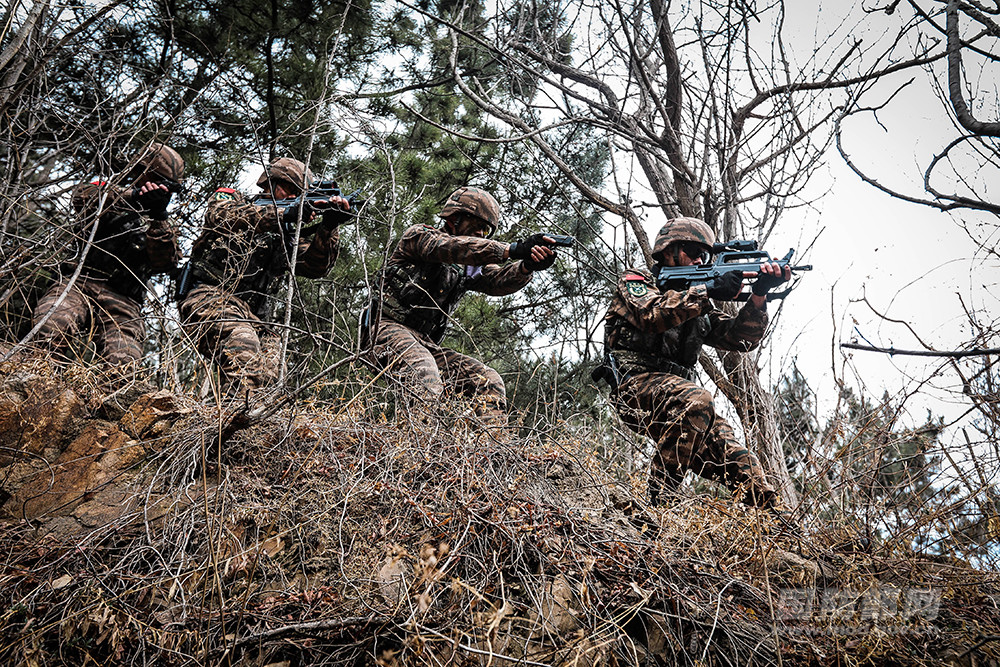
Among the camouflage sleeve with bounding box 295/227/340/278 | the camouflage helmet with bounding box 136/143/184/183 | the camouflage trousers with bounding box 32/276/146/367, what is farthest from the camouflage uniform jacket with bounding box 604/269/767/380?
the camouflage helmet with bounding box 136/143/184/183

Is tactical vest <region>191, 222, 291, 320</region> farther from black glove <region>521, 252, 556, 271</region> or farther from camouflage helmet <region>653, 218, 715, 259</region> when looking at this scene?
camouflage helmet <region>653, 218, 715, 259</region>

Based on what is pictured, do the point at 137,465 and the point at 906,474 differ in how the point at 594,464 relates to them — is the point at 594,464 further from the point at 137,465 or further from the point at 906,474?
the point at 137,465

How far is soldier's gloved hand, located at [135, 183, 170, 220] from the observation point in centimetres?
507

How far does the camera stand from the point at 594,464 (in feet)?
13.9

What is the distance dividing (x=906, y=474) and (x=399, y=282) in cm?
347

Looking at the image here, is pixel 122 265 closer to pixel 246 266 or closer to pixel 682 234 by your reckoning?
pixel 246 266

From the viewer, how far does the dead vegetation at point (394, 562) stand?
2.90m

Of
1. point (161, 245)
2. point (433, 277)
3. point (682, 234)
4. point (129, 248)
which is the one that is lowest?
point (129, 248)

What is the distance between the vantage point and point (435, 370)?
483cm

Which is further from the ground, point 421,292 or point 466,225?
point 466,225

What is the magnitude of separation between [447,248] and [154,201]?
212cm

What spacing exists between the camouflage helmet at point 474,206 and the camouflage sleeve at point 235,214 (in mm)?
1299

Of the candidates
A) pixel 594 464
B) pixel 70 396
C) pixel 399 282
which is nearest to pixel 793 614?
pixel 594 464

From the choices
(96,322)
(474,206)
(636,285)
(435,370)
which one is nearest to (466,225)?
(474,206)
